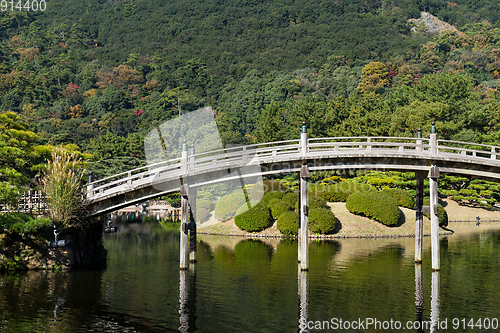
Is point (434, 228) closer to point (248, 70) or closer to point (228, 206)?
point (228, 206)

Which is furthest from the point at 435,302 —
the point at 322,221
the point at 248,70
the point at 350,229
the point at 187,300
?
the point at 248,70

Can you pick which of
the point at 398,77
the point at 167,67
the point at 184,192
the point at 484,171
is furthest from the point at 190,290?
the point at 167,67

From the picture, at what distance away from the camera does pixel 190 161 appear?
28.0 meters

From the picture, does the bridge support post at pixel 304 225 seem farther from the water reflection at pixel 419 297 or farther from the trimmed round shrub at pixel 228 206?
the trimmed round shrub at pixel 228 206

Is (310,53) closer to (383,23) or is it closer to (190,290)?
(383,23)

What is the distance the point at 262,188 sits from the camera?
160 feet

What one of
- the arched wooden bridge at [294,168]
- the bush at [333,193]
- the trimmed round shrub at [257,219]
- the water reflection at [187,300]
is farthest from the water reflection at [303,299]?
the bush at [333,193]

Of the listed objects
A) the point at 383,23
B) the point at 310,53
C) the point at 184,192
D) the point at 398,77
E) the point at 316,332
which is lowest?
the point at 316,332

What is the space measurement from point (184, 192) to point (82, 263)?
6.94 m

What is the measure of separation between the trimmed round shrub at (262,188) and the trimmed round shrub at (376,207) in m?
7.65

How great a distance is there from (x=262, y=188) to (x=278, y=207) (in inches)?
234

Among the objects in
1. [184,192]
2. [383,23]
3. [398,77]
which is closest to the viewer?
[184,192]

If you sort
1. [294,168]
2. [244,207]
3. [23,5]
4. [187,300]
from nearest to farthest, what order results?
[187,300], [294,168], [244,207], [23,5]

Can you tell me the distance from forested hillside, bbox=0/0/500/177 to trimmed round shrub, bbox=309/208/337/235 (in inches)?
948
